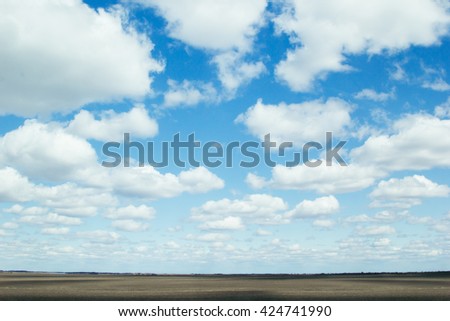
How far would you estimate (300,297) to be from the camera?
281ft
